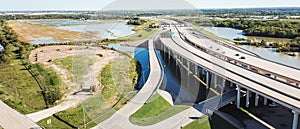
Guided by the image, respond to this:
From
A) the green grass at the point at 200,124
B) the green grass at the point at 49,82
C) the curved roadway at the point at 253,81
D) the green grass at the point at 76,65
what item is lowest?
the green grass at the point at 200,124

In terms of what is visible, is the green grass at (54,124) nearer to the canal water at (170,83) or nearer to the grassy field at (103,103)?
the grassy field at (103,103)

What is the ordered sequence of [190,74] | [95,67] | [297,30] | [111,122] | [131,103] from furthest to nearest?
[297,30]
[95,67]
[190,74]
[131,103]
[111,122]

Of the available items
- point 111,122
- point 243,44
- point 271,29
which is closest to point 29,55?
point 111,122

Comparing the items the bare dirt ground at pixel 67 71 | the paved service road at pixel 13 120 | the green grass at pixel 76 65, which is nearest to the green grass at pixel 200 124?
the bare dirt ground at pixel 67 71

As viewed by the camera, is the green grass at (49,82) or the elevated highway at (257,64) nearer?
the elevated highway at (257,64)

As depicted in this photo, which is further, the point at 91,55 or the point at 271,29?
the point at 271,29

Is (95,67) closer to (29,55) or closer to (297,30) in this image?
(29,55)

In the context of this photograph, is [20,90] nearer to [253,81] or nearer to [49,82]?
Result: [49,82]
